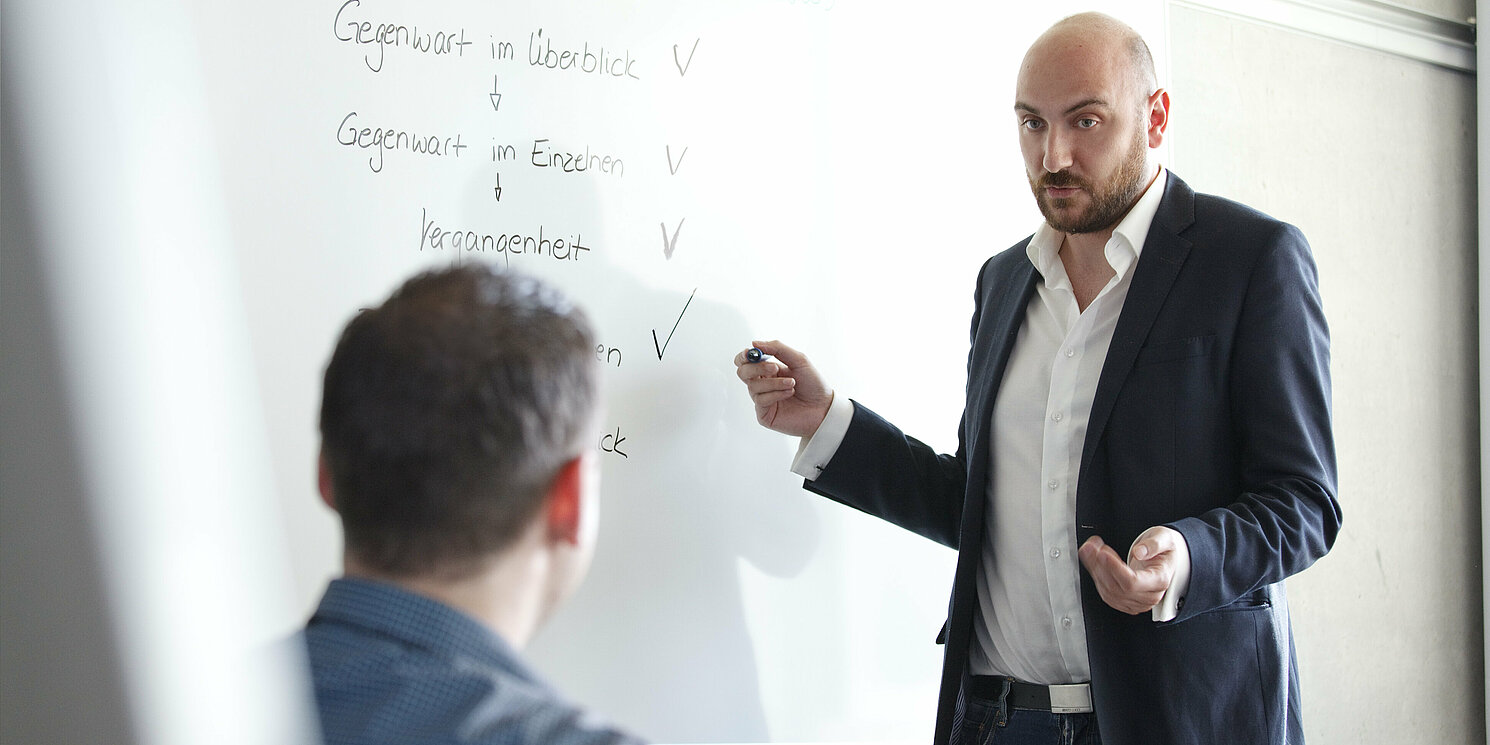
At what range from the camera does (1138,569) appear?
43.1 inches

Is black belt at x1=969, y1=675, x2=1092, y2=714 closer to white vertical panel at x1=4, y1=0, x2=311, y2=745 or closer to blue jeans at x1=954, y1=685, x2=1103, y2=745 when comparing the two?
blue jeans at x1=954, y1=685, x2=1103, y2=745

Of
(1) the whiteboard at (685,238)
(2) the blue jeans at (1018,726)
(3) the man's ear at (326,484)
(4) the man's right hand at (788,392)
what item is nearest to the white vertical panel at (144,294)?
(1) the whiteboard at (685,238)

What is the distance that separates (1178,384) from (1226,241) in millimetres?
190

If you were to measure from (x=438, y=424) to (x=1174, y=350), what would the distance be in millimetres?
908

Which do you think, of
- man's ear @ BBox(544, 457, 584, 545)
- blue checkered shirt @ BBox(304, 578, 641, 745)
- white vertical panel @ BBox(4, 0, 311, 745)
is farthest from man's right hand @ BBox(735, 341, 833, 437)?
blue checkered shirt @ BBox(304, 578, 641, 745)

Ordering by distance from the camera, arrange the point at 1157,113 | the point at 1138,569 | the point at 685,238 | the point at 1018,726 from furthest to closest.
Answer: the point at 685,238
the point at 1157,113
the point at 1018,726
the point at 1138,569

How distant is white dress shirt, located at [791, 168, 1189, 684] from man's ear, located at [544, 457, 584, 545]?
773mm

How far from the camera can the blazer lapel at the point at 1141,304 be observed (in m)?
1.26

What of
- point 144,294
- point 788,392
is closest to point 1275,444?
point 788,392

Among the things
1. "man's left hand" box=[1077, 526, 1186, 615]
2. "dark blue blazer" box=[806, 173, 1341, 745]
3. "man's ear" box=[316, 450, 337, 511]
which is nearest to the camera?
"man's ear" box=[316, 450, 337, 511]

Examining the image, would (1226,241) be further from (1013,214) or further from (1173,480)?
(1013,214)

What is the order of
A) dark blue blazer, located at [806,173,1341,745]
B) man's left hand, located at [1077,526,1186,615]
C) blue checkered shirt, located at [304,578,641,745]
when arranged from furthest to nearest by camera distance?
1. dark blue blazer, located at [806,173,1341,745]
2. man's left hand, located at [1077,526,1186,615]
3. blue checkered shirt, located at [304,578,641,745]

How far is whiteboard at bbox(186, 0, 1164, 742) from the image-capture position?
4.35ft

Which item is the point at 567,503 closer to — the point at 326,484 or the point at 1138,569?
the point at 326,484
